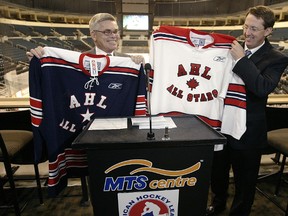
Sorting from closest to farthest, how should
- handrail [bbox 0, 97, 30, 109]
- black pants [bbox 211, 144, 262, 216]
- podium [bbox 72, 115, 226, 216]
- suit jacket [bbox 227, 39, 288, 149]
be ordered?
podium [bbox 72, 115, 226, 216], suit jacket [bbox 227, 39, 288, 149], black pants [bbox 211, 144, 262, 216], handrail [bbox 0, 97, 30, 109]

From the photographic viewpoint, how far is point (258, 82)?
1.17 meters

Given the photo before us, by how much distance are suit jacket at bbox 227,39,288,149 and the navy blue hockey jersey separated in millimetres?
560

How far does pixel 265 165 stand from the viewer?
97.3 inches

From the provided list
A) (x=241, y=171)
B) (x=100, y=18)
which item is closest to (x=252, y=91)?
(x=241, y=171)

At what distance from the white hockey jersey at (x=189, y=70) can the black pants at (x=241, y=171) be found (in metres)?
0.20

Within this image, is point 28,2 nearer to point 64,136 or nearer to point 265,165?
point 64,136

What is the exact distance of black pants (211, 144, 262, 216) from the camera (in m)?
1.39

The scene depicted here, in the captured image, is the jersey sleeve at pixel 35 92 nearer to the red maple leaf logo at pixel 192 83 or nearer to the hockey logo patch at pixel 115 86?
the hockey logo patch at pixel 115 86

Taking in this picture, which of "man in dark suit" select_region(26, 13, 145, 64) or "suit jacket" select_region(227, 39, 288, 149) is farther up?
"man in dark suit" select_region(26, 13, 145, 64)

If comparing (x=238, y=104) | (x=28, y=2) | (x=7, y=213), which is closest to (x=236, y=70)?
(x=238, y=104)

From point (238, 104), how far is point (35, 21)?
1078cm

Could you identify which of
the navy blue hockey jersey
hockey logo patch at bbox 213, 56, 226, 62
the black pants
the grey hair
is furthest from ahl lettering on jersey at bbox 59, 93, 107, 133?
the black pants

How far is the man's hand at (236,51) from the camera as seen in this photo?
3.95ft

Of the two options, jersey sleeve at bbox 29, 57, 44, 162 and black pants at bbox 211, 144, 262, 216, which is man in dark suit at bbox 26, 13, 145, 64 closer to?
jersey sleeve at bbox 29, 57, 44, 162
